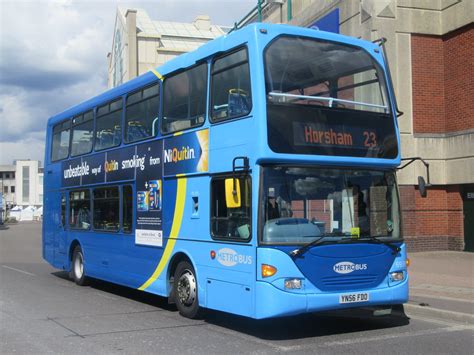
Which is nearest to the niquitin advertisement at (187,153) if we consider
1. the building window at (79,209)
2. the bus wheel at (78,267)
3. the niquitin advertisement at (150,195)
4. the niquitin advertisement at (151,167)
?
the niquitin advertisement at (151,167)

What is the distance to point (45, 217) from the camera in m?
15.7

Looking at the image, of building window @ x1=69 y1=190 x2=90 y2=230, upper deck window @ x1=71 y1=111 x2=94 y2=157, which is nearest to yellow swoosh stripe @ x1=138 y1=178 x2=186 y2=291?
building window @ x1=69 y1=190 x2=90 y2=230

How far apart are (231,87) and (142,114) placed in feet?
10.2

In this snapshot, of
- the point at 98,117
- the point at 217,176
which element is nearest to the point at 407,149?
the point at 98,117

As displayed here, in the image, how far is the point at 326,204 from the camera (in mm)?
7637

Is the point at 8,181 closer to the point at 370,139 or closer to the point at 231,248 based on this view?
the point at 231,248

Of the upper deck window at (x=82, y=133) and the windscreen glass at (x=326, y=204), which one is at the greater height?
the upper deck window at (x=82, y=133)

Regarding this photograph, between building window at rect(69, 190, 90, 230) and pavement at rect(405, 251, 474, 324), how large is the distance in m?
7.24

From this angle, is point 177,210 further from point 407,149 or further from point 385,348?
point 407,149

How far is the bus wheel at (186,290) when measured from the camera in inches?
348

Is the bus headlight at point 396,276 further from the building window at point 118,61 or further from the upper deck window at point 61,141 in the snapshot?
the building window at point 118,61

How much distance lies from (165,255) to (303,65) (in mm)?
3951

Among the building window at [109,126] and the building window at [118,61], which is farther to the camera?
the building window at [118,61]

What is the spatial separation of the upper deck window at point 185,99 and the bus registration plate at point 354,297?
332cm
